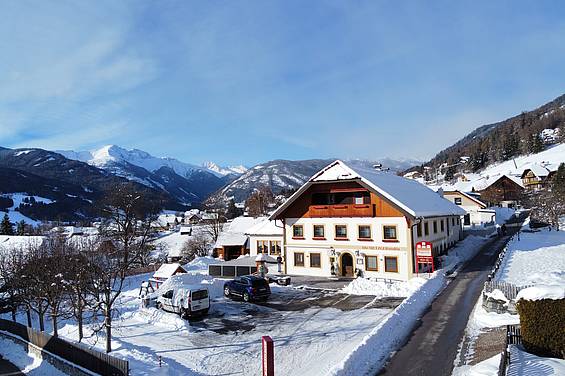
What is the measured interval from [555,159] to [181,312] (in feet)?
445

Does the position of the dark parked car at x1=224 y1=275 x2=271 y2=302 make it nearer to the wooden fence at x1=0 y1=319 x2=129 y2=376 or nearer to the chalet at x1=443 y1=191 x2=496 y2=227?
the wooden fence at x1=0 y1=319 x2=129 y2=376

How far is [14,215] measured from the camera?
561 ft

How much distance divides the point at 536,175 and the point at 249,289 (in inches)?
4161

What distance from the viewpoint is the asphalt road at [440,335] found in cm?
1361

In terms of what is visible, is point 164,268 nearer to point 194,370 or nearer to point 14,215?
point 194,370

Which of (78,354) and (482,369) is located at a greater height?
(482,369)

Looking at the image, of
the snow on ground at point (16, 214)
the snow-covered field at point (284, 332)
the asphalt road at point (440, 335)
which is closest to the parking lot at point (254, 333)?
the snow-covered field at point (284, 332)

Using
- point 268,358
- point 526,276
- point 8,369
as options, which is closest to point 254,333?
point 268,358

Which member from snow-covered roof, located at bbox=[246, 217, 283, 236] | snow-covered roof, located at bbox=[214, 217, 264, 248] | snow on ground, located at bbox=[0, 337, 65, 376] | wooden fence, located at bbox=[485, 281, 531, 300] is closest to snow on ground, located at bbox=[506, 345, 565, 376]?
wooden fence, located at bbox=[485, 281, 531, 300]

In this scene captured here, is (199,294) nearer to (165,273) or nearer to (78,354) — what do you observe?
(78,354)

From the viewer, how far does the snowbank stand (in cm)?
1294

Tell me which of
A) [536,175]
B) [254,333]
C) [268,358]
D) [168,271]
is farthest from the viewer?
[536,175]

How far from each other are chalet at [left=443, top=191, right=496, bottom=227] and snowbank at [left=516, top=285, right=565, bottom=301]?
6531 centimetres

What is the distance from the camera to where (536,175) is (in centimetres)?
10725
